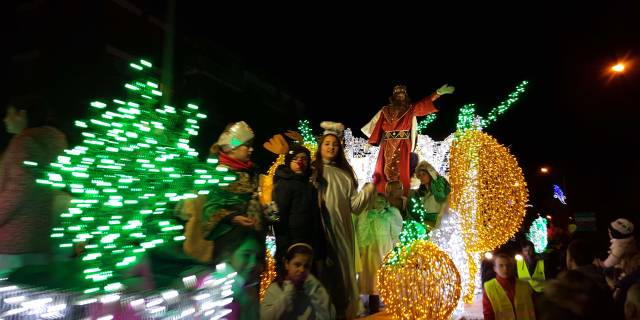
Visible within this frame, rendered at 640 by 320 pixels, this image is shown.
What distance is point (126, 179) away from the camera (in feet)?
8.25

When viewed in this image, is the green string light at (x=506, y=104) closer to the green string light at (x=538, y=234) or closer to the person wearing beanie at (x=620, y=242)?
the person wearing beanie at (x=620, y=242)

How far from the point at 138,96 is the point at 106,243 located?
802mm

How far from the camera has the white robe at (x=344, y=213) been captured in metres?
5.08

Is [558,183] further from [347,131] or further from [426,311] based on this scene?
[426,311]

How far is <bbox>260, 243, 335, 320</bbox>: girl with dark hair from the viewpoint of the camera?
3.84m

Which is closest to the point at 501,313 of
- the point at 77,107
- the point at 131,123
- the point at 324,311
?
the point at 324,311

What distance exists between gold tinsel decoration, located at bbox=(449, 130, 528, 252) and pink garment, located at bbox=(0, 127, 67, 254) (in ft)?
16.5

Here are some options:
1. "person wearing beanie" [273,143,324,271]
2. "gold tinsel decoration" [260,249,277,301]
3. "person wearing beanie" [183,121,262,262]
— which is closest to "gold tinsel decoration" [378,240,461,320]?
"person wearing beanie" [273,143,324,271]

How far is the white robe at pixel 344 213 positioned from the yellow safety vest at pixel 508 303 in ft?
4.63

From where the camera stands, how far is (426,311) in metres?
4.59

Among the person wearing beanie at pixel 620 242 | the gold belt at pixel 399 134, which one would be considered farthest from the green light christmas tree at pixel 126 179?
the person wearing beanie at pixel 620 242

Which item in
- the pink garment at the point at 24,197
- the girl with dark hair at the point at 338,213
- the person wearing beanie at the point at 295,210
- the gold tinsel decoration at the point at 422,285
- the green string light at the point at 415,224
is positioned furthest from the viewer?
the green string light at the point at 415,224

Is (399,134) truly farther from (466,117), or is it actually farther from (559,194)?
(559,194)

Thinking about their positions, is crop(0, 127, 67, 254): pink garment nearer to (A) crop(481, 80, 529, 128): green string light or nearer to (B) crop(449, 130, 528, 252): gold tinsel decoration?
(B) crop(449, 130, 528, 252): gold tinsel decoration
